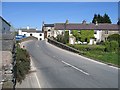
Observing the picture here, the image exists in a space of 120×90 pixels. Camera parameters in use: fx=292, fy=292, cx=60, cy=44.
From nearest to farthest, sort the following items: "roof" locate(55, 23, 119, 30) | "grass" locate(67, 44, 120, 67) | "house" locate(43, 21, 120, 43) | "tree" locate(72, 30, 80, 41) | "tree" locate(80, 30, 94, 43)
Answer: "grass" locate(67, 44, 120, 67) → "tree" locate(80, 30, 94, 43) → "tree" locate(72, 30, 80, 41) → "house" locate(43, 21, 120, 43) → "roof" locate(55, 23, 119, 30)

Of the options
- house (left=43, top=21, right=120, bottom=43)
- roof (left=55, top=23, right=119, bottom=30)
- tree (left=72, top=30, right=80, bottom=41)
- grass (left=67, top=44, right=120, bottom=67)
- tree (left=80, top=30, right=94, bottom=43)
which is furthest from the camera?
roof (left=55, top=23, right=119, bottom=30)

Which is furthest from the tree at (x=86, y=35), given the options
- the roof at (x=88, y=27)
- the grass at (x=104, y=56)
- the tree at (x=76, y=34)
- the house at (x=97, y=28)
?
the grass at (x=104, y=56)

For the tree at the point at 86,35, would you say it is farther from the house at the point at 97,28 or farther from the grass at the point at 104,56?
the grass at the point at 104,56

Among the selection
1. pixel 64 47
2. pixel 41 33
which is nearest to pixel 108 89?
pixel 64 47

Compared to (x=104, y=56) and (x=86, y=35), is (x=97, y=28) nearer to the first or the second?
(x=86, y=35)

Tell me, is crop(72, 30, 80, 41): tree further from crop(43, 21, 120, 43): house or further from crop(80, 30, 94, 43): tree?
crop(43, 21, 120, 43): house

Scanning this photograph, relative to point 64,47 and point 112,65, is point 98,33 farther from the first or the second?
point 112,65

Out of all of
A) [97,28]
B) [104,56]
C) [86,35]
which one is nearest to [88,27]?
[97,28]

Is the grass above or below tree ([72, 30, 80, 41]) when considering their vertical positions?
below

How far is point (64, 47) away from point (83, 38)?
3623 cm

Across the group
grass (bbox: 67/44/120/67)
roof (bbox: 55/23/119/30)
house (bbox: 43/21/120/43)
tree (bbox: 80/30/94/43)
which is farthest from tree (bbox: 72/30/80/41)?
grass (bbox: 67/44/120/67)

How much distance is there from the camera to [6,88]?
1098 centimetres

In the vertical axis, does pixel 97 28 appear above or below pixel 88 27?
below

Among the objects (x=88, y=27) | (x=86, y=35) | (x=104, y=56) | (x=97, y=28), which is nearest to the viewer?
(x=104, y=56)
